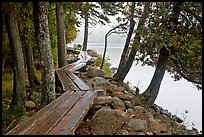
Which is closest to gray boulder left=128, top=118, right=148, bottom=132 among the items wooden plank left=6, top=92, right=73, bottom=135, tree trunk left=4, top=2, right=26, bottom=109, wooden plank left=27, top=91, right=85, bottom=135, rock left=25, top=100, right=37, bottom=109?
wooden plank left=27, top=91, right=85, bottom=135

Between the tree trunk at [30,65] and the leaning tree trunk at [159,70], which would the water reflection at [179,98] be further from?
the tree trunk at [30,65]

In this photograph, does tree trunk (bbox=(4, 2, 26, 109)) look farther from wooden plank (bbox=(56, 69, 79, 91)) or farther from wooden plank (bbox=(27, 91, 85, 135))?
wooden plank (bbox=(27, 91, 85, 135))

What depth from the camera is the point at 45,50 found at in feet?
16.9

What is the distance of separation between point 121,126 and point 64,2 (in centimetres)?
401

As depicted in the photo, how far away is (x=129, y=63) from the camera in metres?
9.70

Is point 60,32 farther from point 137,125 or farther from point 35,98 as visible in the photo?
point 137,125

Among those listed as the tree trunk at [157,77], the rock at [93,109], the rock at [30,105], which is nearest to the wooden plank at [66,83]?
the rock at [30,105]

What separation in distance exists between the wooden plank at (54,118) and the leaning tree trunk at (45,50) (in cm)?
51

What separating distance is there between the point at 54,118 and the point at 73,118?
10.0 inches

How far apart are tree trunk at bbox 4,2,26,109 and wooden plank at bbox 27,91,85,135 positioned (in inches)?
55.0

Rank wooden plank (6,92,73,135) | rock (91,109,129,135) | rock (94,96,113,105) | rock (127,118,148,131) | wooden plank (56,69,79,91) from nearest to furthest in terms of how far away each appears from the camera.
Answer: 1. wooden plank (6,92,73,135)
2. rock (91,109,129,135)
3. rock (127,118,148,131)
4. rock (94,96,113,105)
5. wooden plank (56,69,79,91)

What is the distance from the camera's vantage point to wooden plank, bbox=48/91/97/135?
3.29 metres

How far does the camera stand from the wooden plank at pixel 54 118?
10.8 feet

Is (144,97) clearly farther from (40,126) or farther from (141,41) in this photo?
(40,126)
